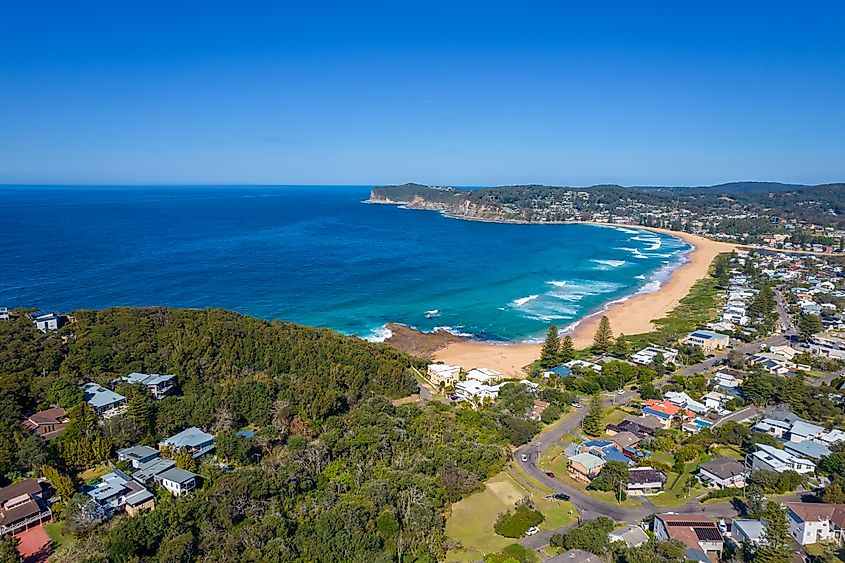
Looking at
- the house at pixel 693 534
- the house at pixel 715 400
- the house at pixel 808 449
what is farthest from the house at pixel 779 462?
the house at pixel 715 400

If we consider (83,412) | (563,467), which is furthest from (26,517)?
(563,467)

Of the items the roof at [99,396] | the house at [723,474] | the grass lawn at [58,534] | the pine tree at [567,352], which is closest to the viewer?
the grass lawn at [58,534]

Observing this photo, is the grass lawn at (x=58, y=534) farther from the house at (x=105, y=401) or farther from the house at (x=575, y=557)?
the house at (x=575, y=557)

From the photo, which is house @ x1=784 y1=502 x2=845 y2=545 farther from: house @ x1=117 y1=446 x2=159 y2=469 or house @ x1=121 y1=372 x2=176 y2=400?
house @ x1=121 y1=372 x2=176 y2=400

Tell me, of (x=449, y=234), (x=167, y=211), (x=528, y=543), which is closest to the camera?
(x=528, y=543)

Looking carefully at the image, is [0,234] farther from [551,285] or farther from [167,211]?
[551,285]
